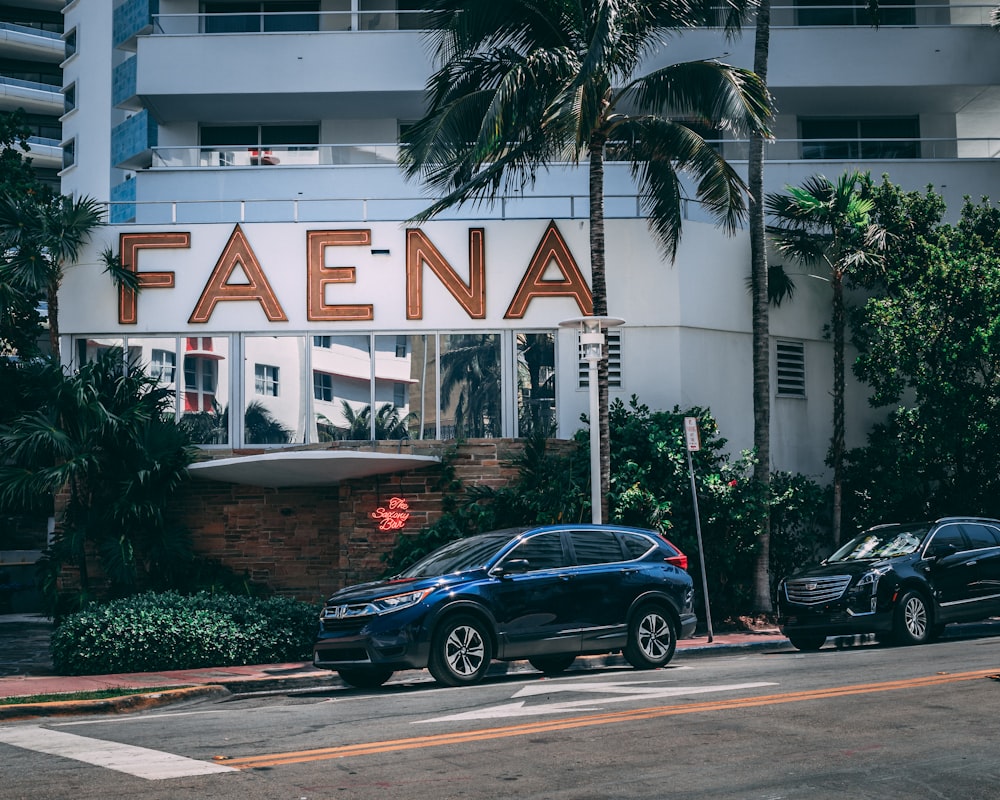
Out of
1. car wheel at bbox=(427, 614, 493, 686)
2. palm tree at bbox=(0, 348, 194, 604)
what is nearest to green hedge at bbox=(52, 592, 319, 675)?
palm tree at bbox=(0, 348, 194, 604)

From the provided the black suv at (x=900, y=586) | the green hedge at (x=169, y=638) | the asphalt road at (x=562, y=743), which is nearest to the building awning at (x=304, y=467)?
the green hedge at (x=169, y=638)

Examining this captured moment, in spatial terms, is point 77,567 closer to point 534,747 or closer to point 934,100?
point 534,747

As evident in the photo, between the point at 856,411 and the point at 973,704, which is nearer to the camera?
the point at 973,704

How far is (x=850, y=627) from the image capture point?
51.9 feet

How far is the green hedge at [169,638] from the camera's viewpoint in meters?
15.4

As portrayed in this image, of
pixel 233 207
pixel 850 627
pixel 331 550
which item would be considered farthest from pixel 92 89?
pixel 850 627

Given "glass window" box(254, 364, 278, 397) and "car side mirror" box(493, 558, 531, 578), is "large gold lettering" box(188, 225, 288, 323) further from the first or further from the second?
"car side mirror" box(493, 558, 531, 578)

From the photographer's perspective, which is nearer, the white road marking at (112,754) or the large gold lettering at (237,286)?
the white road marking at (112,754)

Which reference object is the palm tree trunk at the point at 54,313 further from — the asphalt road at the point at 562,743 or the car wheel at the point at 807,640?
the car wheel at the point at 807,640

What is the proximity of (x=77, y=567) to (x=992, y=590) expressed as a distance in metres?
13.5

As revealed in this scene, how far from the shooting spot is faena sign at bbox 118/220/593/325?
20766 mm

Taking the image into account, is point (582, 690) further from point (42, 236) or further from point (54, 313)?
point (54, 313)

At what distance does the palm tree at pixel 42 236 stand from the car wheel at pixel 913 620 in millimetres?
13170

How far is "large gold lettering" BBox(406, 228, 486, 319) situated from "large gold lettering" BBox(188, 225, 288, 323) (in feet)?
7.06
